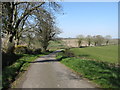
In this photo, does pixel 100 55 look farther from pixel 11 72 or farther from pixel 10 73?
pixel 10 73

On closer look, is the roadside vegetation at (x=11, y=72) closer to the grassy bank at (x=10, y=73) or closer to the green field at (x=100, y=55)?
the grassy bank at (x=10, y=73)

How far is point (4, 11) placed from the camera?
1812 cm

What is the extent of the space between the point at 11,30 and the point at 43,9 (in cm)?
499

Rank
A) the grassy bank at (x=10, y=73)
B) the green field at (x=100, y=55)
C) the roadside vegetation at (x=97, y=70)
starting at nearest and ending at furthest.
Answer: the roadside vegetation at (x=97, y=70) → the grassy bank at (x=10, y=73) → the green field at (x=100, y=55)

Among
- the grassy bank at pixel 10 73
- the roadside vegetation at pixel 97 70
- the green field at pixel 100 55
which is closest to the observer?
the roadside vegetation at pixel 97 70

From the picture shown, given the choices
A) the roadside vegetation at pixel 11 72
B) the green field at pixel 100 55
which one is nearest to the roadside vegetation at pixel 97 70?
the roadside vegetation at pixel 11 72

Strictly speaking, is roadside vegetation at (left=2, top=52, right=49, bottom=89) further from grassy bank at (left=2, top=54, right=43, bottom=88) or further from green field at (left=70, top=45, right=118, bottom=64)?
green field at (left=70, top=45, right=118, bottom=64)

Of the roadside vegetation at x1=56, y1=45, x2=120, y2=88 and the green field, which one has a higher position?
the roadside vegetation at x1=56, y1=45, x2=120, y2=88

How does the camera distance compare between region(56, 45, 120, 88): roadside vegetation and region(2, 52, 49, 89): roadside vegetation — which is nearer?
region(56, 45, 120, 88): roadside vegetation

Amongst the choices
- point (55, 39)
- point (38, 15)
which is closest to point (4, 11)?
point (38, 15)

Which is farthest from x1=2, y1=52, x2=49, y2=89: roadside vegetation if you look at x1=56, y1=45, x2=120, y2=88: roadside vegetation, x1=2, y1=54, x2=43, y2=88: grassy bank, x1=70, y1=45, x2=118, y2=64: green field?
x1=70, y1=45, x2=118, y2=64: green field

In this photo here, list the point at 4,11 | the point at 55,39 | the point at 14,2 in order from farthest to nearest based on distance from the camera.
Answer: the point at 55,39 < the point at 14,2 < the point at 4,11

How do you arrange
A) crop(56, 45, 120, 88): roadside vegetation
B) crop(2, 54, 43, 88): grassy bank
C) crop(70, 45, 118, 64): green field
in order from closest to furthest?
crop(56, 45, 120, 88): roadside vegetation < crop(2, 54, 43, 88): grassy bank < crop(70, 45, 118, 64): green field

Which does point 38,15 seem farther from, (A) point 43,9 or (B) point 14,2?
(B) point 14,2
